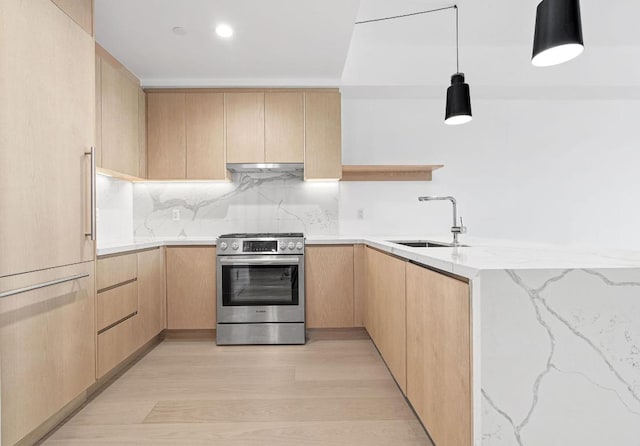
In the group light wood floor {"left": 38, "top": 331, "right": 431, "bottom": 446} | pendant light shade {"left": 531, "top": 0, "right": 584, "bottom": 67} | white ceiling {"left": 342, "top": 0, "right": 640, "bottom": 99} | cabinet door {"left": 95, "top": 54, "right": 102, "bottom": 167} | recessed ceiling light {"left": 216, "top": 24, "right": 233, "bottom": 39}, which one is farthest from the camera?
white ceiling {"left": 342, "top": 0, "right": 640, "bottom": 99}

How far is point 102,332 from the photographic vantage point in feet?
7.01

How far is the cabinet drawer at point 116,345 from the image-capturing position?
2115 millimetres

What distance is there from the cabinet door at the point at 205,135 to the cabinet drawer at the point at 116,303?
1.19m

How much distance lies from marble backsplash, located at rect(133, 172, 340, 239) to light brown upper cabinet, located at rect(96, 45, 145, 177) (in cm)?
53

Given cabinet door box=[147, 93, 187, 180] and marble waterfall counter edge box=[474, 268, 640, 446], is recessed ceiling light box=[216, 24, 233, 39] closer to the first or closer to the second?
cabinet door box=[147, 93, 187, 180]

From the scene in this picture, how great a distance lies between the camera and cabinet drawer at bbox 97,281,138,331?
2146mm

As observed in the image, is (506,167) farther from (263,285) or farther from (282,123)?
(263,285)

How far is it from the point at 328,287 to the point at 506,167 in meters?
2.20

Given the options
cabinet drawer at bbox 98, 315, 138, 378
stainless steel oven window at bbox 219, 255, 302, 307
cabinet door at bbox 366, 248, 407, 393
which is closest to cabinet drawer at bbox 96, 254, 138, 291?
cabinet drawer at bbox 98, 315, 138, 378

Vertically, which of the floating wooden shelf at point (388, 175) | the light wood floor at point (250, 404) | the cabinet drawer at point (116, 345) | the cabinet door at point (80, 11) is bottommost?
the light wood floor at point (250, 404)

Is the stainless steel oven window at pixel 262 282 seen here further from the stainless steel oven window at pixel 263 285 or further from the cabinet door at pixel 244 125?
the cabinet door at pixel 244 125

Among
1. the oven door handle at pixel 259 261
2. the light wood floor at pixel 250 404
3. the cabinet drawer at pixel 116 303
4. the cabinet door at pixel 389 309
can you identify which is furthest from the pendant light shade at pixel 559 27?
the cabinet drawer at pixel 116 303

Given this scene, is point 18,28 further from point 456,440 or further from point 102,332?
point 456,440

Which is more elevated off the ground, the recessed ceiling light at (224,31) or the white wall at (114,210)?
the recessed ceiling light at (224,31)
